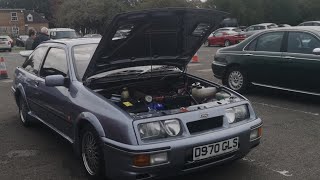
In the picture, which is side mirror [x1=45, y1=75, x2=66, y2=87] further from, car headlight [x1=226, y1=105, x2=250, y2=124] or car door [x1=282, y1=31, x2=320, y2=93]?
→ car door [x1=282, y1=31, x2=320, y2=93]

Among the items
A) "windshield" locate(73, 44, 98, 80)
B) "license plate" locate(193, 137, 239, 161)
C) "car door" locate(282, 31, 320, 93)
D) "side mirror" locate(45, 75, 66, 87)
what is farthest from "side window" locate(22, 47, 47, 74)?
"car door" locate(282, 31, 320, 93)

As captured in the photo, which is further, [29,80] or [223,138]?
[29,80]

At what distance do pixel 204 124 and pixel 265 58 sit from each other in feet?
15.2

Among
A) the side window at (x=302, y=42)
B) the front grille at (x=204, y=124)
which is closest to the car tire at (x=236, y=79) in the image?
the side window at (x=302, y=42)

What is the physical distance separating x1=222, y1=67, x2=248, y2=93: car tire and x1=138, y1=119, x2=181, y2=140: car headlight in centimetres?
517

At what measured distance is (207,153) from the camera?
3.87 metres

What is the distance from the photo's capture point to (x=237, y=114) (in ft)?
14.3

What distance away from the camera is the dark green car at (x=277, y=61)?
7.48 meters

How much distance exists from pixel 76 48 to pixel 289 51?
14.6 ft

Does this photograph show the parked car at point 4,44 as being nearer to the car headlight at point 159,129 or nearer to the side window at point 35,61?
the side window at point 35,61

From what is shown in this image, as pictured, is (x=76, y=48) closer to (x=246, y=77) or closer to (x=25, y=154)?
(x=25, y=154)

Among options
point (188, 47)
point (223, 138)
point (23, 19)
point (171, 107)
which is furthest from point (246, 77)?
point (23, 19)

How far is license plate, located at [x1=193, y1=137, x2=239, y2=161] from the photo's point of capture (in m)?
3.82

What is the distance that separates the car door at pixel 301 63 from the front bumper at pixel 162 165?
4011 millimetres
